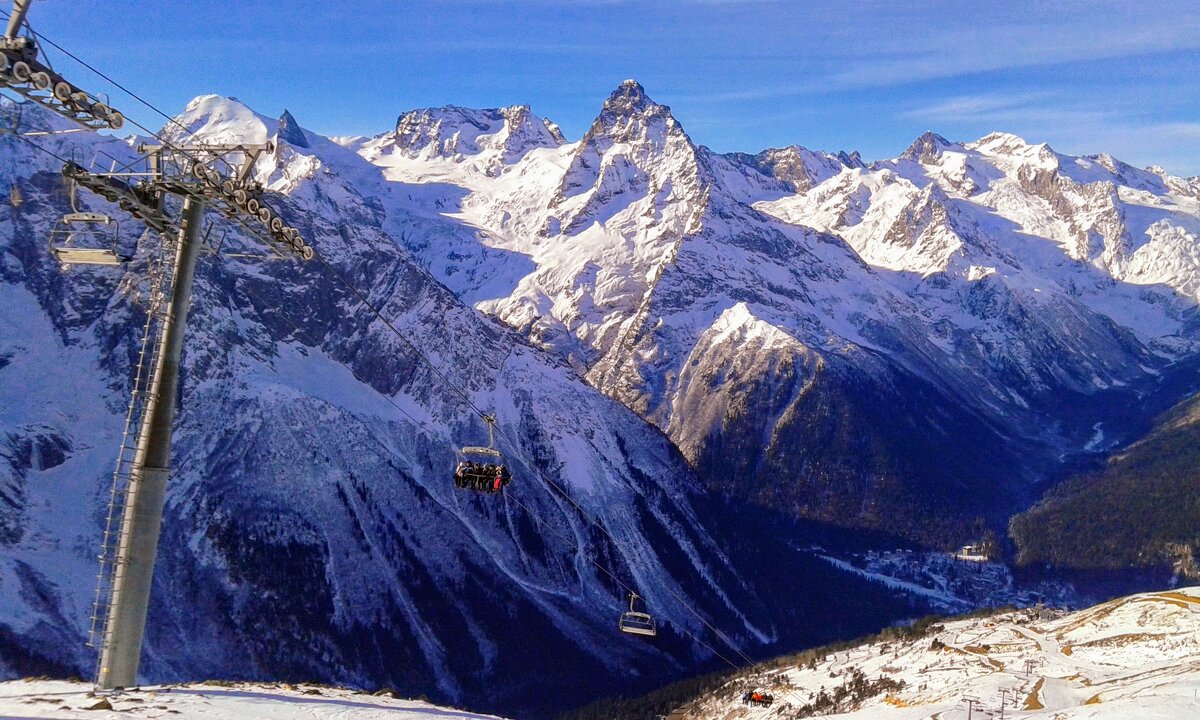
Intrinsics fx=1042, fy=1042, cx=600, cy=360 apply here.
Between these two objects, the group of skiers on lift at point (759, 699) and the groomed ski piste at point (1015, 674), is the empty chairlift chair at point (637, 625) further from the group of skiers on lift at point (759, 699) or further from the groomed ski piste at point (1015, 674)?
the group of skiers on lift at point (759, 699)

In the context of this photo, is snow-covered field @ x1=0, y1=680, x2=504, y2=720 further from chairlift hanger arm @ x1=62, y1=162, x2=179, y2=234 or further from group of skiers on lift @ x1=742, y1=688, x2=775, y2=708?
group of skiers on lift @ x1=742, y1=688, x2=775, y2=708

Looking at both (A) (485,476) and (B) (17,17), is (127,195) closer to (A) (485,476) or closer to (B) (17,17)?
(B) (17,17)

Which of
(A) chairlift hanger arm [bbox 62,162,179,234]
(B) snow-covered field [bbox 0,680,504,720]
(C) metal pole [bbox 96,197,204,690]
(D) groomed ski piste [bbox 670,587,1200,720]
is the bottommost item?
(D) groomed ski piste [bbox 670,587,1200,720]

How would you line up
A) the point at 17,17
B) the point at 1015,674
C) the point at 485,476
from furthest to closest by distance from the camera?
the point at 1015,674
the point at 485,476
the point at 17,17

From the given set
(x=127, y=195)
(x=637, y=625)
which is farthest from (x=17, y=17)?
(x=637, y=625)

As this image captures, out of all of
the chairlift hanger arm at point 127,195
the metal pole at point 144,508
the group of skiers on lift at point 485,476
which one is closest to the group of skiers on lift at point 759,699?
the group of skiers on lift at point 485,476

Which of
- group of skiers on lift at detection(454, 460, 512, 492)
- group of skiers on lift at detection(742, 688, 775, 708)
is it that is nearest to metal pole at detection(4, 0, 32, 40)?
group of skiers on lift at detection(454, 460, 512, 492)

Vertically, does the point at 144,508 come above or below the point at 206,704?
above
